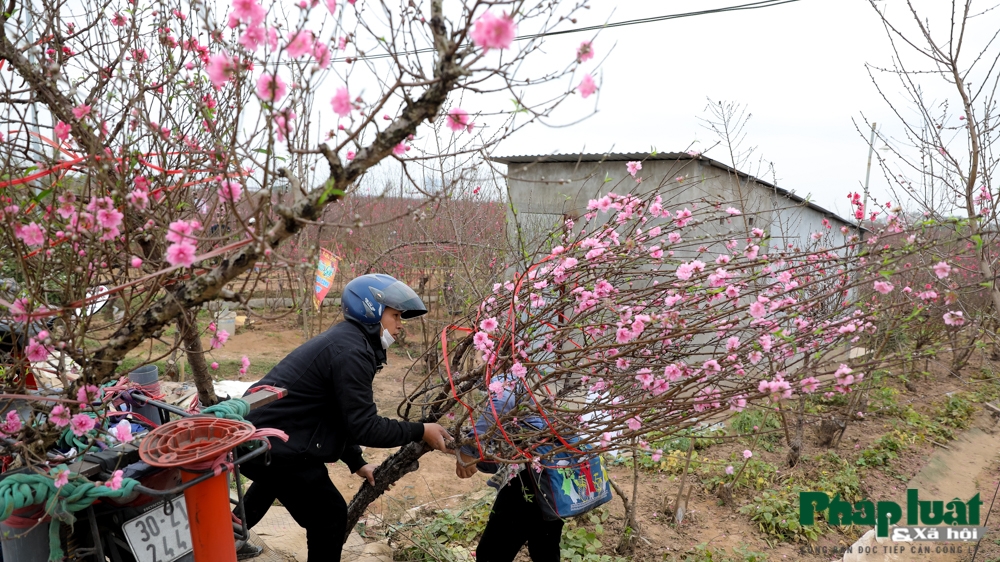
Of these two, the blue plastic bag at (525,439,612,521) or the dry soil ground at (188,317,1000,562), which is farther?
the dry soil ground at (188,317,1000,562)

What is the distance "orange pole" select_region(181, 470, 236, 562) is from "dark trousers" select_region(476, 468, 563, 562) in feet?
4.85

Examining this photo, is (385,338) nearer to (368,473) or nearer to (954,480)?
(368,473)

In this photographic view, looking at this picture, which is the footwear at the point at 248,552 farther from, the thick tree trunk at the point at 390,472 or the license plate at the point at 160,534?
the license plate at the point at 160,534

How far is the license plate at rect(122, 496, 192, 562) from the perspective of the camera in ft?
6.63

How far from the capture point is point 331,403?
3.08m

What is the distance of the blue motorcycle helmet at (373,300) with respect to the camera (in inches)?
122

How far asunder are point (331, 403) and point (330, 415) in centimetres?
7

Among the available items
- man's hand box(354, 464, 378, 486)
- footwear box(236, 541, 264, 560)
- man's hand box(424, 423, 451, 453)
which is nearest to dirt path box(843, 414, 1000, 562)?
man's hand box(424, 423, 451, 453)

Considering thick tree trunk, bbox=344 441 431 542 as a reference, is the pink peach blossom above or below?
above

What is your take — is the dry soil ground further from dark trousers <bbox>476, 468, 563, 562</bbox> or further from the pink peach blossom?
the pink peach blossom

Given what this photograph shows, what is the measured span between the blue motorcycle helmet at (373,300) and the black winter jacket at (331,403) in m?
0.06

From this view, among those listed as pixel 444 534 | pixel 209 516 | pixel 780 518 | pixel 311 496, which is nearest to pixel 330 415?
pixel 311 496

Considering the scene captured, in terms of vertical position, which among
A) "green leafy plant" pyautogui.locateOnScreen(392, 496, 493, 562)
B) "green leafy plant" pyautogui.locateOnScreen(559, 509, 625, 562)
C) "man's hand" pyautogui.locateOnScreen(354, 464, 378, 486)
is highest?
"man's hand" pyautogui.locateOnScreen(354, 464, 378, 486)

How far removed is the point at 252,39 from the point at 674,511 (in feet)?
15.2
